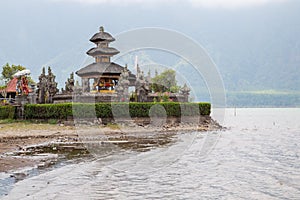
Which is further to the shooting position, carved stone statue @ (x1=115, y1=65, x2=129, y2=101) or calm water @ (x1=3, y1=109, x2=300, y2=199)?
carved stone statue @ (x1=115, y1=65, x2=129, y2=101)

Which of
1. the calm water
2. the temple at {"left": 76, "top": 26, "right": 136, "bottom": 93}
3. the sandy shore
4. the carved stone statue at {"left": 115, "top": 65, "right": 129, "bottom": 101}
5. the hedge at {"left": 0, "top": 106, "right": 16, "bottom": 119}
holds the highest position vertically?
the temple at {"left": 76, "top": 26, "right": 136, "bottom": 93}

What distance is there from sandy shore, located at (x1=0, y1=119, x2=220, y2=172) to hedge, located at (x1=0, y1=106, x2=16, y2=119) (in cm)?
268

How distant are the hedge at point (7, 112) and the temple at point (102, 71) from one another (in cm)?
1143

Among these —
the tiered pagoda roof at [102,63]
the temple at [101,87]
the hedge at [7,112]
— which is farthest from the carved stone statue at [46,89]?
the tiered pagoda roof at [102,63]

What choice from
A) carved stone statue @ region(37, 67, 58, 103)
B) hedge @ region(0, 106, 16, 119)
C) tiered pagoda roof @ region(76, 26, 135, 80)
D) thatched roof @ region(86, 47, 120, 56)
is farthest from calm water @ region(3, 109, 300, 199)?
thatched roof @ region(86, 47, 120, 56)

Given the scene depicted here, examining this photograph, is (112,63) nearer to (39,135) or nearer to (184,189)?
(39,135)

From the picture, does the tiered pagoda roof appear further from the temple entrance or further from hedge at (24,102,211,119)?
hedge at (24,102,211,119)

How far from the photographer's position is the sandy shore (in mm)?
27069

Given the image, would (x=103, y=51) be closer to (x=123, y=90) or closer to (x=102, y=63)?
(x=102, y=63)

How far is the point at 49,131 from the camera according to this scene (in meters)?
35.5

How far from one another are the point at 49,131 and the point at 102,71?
1917cm

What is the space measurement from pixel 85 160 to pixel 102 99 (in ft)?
80.5

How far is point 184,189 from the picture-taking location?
582 inches

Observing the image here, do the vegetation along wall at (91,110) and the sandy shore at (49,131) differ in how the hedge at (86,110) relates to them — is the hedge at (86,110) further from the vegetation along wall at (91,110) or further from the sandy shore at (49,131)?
the sandy shore at (49,131)
